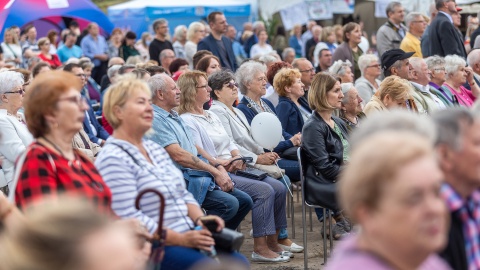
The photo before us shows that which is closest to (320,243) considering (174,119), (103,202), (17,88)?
(174,119)

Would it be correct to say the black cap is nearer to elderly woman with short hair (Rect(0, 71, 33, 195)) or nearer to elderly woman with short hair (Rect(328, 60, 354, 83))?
elderly woman with short hair (Rect(328, 60, 354, 83))

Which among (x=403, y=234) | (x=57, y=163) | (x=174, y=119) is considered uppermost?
(x=403, y=234)

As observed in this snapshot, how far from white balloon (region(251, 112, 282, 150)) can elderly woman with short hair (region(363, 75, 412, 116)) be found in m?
0.95

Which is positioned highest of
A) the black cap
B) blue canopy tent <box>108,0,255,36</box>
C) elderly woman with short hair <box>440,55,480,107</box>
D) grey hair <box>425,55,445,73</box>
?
the black cap

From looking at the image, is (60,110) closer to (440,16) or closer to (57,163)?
(57,163)

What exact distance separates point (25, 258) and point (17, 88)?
4.65 metres

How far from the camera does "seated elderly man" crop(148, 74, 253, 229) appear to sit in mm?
5855

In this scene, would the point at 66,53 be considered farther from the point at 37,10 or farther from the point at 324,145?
the point at 324,145

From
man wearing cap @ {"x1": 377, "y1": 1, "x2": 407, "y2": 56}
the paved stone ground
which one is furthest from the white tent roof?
the paved stone ground

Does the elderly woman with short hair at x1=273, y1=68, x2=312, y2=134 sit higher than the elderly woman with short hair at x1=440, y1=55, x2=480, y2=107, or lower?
higher

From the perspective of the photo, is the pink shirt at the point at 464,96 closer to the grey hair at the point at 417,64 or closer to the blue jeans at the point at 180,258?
the grey hair at the point at 417,64

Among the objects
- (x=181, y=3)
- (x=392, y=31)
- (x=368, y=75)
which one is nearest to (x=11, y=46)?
(x=392, y=31)

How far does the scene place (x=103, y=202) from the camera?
3.78 meters

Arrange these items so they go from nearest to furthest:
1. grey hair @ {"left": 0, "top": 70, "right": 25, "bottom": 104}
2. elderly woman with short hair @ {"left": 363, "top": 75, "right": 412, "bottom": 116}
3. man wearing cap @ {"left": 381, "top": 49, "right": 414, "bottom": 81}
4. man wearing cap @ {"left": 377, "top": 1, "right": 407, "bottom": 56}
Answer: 1. grey hair @ {"left": 0, "top": 70, "right": 25, "bottom": 104}
2. elderly woman with short hair @ {"left": 363, "top": 75, "right": 412, "bottom": 116}
3. man wearing cap @ {"left": 381, "top": 49, "right": 414, "bottom": 81}
4. man wearing cap @ {"left": 377, "top": 1, "right": 407, "bottom": 56}
